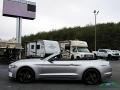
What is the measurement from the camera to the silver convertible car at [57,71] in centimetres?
1323

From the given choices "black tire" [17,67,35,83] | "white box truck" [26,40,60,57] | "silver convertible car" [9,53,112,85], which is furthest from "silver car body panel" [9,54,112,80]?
"white box truck" [26,40,60,57]

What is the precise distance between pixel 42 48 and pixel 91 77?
2283 cm

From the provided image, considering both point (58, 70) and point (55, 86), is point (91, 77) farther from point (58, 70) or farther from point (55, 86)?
point (55, 86)

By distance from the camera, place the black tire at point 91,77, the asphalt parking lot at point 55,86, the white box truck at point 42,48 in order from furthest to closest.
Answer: the white box truck at point 42,48, the black tire at point 91,77, the asphalt parking lot at point 55,86

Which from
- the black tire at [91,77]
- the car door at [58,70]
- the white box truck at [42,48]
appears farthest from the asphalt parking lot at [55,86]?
the white box truck at [42,48]

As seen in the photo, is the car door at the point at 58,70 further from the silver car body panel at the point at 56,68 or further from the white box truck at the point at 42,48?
the white box truck at the point at 42,48

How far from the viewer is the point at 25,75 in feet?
43.4

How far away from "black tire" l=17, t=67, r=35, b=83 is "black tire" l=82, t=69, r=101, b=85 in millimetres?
2315

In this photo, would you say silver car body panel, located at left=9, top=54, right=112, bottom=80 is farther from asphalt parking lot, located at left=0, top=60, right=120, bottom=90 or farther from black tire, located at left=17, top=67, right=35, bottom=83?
asphalt parking lot, located at left=0, top=60, right=120, bottom=90

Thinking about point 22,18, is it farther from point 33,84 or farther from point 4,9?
point 33,84

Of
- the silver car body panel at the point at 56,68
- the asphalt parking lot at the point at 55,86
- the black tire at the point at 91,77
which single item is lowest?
the asphalt parking lot at the point at 55,86

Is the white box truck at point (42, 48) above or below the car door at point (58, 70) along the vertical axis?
above

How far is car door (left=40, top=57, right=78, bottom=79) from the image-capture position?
43.5 feet

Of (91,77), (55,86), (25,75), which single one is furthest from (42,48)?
(55,86)
